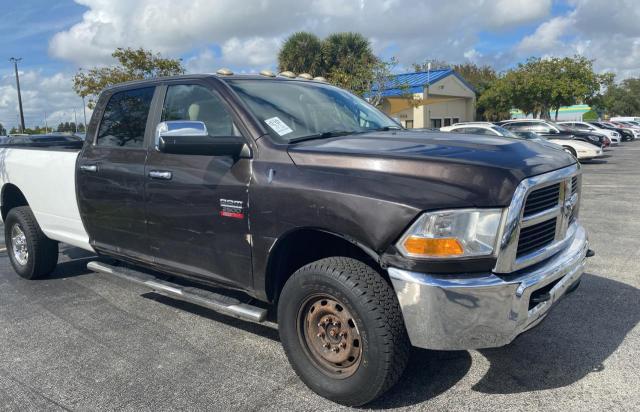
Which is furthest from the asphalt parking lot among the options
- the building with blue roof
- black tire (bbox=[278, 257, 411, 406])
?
the building with blue roof

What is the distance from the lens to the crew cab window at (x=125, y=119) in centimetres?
434

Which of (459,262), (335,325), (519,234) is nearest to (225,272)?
(335,325)

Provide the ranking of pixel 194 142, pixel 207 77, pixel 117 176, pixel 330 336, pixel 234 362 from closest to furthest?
pixel 330 336 < pixel 194 142 < pixel 234 362 < pixel 207 77 < pixel 117 176

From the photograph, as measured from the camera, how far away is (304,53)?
30078 mm

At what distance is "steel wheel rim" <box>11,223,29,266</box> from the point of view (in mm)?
5859

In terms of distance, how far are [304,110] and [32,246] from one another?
11.9 ft

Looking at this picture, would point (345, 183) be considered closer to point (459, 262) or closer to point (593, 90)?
point (459, 262)

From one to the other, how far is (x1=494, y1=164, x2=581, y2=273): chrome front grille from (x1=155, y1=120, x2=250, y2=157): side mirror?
1.64 meters

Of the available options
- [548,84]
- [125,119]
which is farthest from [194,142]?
[548,84]

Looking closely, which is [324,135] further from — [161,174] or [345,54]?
[345,54]

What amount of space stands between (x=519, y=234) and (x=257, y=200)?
152cm

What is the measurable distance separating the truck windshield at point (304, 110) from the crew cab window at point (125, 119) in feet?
3.29

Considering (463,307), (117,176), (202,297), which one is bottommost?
(202,297)

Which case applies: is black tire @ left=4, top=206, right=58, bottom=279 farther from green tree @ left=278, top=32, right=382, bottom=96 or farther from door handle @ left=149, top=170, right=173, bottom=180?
green tree @ left=278, top=32, right=382, bottom=96
